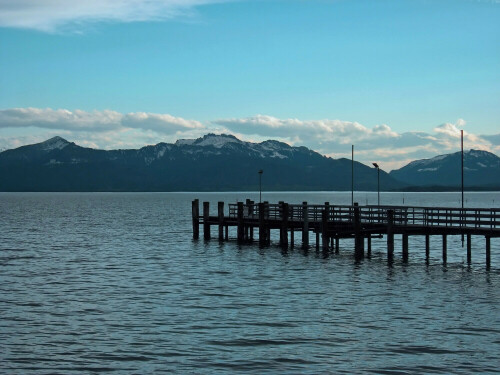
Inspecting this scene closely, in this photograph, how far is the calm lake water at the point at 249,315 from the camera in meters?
19.5

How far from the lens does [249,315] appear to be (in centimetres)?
2562

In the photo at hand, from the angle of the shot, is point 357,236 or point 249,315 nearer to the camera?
point 249,315

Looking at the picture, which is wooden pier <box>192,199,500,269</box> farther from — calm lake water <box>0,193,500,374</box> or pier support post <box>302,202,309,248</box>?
calm lake water <box>0,193,500,374</box>

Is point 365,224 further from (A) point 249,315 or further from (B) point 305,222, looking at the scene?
(A) point 249,315

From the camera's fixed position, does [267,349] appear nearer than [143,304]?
Yes

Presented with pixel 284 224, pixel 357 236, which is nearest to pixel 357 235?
pixel 357 236

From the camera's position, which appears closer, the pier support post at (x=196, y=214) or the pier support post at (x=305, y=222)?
the pier support post at (x=305, y=222)

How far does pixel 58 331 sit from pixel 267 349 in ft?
23.9

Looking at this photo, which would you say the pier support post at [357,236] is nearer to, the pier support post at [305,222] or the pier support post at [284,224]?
the pier support post at [305,222]

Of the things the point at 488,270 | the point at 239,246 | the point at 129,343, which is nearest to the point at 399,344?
the point at 129,343

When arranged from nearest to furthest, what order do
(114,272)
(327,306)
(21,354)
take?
(21,354)
(327,306)
(114,272)

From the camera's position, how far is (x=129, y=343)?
21422 mm

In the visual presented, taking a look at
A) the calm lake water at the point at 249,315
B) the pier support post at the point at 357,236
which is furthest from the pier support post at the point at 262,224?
the pier support post at the point at 357,236

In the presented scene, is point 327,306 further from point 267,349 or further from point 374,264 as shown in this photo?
point 374,264
